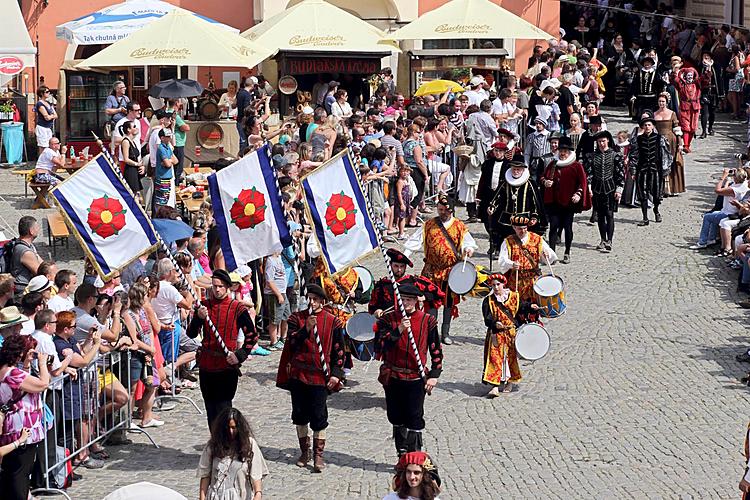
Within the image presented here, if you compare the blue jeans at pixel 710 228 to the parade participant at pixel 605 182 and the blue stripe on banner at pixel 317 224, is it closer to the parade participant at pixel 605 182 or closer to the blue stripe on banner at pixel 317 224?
the parade participant at pixel 605 182

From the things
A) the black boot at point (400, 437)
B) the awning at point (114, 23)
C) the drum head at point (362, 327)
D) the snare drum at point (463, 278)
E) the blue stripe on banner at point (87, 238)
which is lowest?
the black boot at point (400, 437)

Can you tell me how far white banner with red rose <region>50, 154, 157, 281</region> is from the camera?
1284 cm

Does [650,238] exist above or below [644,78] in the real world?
below

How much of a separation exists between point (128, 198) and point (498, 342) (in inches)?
148

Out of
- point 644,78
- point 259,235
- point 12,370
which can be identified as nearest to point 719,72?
point 644,78

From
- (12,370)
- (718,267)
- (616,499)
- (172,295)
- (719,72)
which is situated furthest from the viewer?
(719,72)

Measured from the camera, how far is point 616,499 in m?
11.2

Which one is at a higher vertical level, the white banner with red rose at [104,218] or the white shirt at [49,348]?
the white banner with red rose at [104,218]

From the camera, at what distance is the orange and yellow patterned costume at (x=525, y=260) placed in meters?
14.9

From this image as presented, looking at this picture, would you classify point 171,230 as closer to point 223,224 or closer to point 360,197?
point 223,224

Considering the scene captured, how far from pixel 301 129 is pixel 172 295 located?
8999 millimetres

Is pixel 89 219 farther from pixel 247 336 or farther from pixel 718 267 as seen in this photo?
pixel 718 267

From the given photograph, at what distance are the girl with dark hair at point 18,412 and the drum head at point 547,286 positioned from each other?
5.75 meters

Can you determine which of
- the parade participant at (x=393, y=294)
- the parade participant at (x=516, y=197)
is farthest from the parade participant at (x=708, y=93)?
the parade participant at (x=393, y=294)
